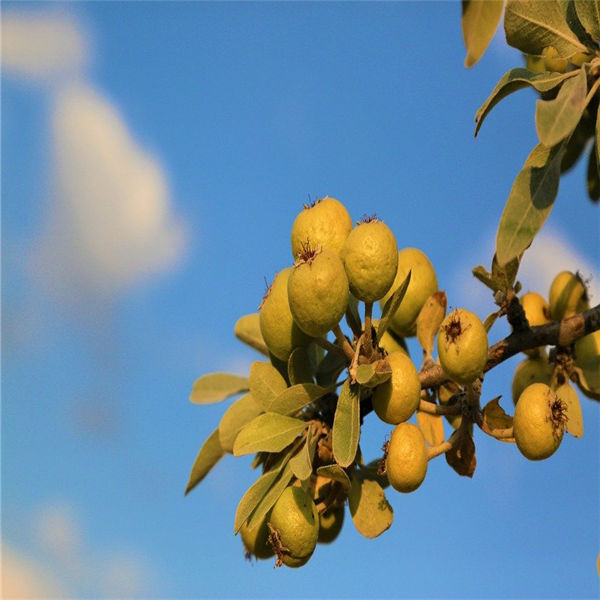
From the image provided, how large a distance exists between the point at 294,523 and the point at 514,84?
1.51 meters

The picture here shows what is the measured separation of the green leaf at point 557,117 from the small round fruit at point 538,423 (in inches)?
32.3

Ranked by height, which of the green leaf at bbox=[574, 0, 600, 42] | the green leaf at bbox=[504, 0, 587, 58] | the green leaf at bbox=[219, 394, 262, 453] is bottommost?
the green leaf at bbox=[219, 394, 262, 453]

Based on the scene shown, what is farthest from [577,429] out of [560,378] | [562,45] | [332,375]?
[562,45]

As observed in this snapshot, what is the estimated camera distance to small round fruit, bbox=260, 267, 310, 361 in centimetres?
260

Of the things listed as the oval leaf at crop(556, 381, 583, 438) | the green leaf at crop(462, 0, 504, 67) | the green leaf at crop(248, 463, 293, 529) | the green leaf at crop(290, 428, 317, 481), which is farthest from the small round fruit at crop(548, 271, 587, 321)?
the green leaf at crop(462, 0, 504, 67)

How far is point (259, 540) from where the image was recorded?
9.29 feet

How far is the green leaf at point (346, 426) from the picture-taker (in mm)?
2391

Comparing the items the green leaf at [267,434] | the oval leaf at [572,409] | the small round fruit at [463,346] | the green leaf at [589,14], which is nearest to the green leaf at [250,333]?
the green leaf at [267,434]

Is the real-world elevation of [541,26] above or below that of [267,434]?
above

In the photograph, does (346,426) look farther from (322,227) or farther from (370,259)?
(322,227)

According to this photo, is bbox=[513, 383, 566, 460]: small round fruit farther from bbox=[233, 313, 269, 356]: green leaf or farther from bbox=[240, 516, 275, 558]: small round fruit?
bbox=[233, 313, 269, 356]: green leaf

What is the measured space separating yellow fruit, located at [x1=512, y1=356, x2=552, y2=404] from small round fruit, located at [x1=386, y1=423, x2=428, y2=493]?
84cm

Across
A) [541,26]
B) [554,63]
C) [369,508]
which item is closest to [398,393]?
[369,508]

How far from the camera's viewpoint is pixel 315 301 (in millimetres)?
2354
